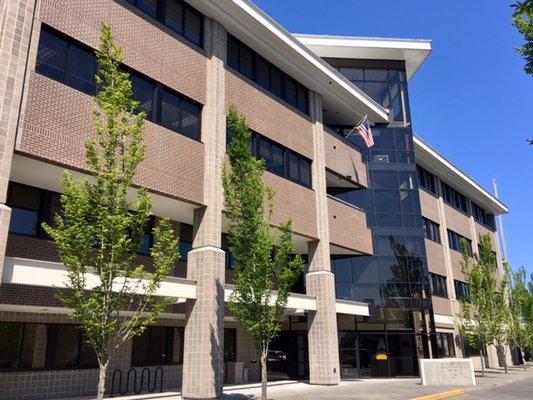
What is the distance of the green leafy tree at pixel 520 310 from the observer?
38094 mm

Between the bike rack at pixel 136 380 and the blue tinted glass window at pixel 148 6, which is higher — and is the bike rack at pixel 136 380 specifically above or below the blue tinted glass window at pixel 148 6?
below

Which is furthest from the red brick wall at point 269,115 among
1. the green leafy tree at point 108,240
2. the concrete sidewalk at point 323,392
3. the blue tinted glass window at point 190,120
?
the concrete sidewalk at point 323,392

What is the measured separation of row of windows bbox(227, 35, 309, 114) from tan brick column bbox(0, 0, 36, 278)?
30.7 feet

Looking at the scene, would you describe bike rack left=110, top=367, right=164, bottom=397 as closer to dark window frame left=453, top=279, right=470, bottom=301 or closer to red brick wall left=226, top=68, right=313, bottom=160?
red brick wall left=226, top=68, right=313, bottom=160

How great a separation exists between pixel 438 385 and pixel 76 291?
19.6 meters

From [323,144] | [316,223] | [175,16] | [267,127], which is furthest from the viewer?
[323,144]

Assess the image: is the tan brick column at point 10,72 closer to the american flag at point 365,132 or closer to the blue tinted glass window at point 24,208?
the blue tinted glass window at point 24,208

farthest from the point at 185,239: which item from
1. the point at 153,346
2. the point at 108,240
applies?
the point at 108,240

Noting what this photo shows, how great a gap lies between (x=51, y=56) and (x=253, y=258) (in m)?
8.63

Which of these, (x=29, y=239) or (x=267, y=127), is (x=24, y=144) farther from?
(x=267, y=127)

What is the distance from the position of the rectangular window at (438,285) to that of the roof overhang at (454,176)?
8757mm

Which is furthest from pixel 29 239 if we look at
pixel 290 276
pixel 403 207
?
pixel 403 207

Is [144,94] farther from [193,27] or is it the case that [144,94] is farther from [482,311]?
[482,311]

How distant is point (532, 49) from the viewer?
9.20 metres
